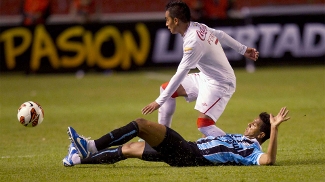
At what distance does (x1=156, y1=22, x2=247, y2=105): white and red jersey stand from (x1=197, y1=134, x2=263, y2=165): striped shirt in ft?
2.45

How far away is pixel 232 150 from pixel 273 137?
573 millimetres

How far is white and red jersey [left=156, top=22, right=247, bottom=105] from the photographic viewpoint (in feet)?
25.2

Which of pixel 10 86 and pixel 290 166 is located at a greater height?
pixel 290 166

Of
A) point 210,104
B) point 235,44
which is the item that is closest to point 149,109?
point 210,104

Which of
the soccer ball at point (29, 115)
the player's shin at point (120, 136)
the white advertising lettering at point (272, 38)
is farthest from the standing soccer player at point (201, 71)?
the white advertising lettering at point (272, 38)

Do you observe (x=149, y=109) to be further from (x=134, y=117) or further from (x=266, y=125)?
(x=134, y=117)

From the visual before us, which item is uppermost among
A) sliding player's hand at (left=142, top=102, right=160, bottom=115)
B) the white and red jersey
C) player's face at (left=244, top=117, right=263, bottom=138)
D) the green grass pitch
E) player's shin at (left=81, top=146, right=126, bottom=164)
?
the white and red jersey

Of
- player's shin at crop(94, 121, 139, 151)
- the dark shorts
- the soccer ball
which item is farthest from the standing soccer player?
the soccer ball

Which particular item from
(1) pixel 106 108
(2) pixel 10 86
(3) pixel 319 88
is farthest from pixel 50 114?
(3) pixel 319 88

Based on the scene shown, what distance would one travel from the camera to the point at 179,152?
7.39 meters

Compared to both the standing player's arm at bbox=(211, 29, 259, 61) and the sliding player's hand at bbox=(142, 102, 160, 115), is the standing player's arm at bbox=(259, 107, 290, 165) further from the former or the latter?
the standing player's arm at bbox=(211, 29, 259, 61)

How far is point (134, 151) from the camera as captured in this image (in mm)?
7520

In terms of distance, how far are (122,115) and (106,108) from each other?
4.06 feet

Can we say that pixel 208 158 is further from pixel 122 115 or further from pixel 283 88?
pixel 283 88
